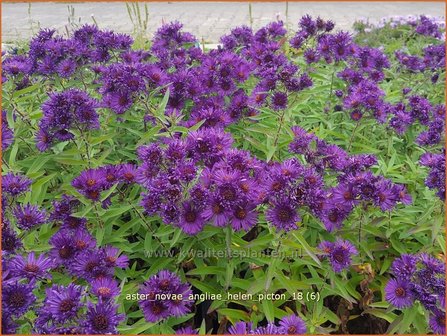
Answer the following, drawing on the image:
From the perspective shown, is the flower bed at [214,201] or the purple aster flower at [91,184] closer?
the flower bed at [214,201]

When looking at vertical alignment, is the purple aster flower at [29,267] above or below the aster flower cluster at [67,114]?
below

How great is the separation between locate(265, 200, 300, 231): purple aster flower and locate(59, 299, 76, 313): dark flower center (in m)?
0.62

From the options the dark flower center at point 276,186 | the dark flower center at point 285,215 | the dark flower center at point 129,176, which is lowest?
the dark flower center at point 285,215

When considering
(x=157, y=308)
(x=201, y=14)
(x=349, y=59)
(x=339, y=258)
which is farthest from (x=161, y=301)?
(x=201, y=14)

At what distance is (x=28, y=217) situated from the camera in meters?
1.63

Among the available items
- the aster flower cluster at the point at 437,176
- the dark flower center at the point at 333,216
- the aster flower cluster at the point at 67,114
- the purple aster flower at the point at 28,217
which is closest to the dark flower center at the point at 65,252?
the purple aster flower at the point at 28,217

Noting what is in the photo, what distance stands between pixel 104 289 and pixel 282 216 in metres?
0.57

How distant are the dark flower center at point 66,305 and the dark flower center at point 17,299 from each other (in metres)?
0.12

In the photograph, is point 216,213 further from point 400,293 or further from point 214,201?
point 400,293

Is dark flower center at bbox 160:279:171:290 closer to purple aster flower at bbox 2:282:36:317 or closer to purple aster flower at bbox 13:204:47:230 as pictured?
purple aster flower at bbox 2:282:36:317

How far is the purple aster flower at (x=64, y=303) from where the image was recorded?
126 cm

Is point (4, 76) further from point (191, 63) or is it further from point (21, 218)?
point (21, 218)

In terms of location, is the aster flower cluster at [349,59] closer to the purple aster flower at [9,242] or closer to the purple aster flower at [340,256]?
the purple aster flower at [340,256]

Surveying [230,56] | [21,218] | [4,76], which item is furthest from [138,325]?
[4,76]
